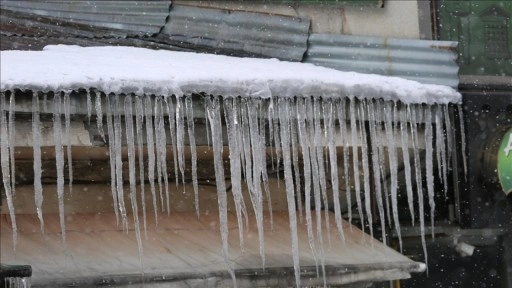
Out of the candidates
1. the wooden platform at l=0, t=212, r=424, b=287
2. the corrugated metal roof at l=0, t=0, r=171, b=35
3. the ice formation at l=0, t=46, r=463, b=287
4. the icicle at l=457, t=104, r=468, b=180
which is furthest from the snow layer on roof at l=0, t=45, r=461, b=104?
the wooden platform at l=0, t=212, r=424, b=287

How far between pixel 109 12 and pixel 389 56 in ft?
8.45

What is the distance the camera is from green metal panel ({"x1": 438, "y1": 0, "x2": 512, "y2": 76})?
10.9 meters

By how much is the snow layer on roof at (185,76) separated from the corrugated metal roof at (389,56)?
0.29 meters

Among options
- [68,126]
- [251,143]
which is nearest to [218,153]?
[251,143]

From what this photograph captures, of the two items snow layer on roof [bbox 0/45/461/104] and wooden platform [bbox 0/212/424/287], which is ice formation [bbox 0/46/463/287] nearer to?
snow layer on roof [bbox 0/45/461/104]

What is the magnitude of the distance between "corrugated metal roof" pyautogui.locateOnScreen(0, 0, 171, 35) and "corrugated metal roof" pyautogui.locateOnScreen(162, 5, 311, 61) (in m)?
0.14

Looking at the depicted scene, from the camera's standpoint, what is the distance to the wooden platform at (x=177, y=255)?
8188mm

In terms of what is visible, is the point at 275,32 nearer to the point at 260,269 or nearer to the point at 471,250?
the point at 260,269

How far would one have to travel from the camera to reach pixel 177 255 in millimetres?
8812

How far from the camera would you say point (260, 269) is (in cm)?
884

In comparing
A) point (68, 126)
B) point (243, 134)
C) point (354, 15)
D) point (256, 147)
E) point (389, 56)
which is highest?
point (354, 15)

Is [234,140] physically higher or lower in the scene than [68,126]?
lower

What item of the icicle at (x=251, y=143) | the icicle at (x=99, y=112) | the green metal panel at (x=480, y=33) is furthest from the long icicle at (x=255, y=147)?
the green metal panel at (x=480, y=33)

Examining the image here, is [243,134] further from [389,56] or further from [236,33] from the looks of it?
[389,56]
